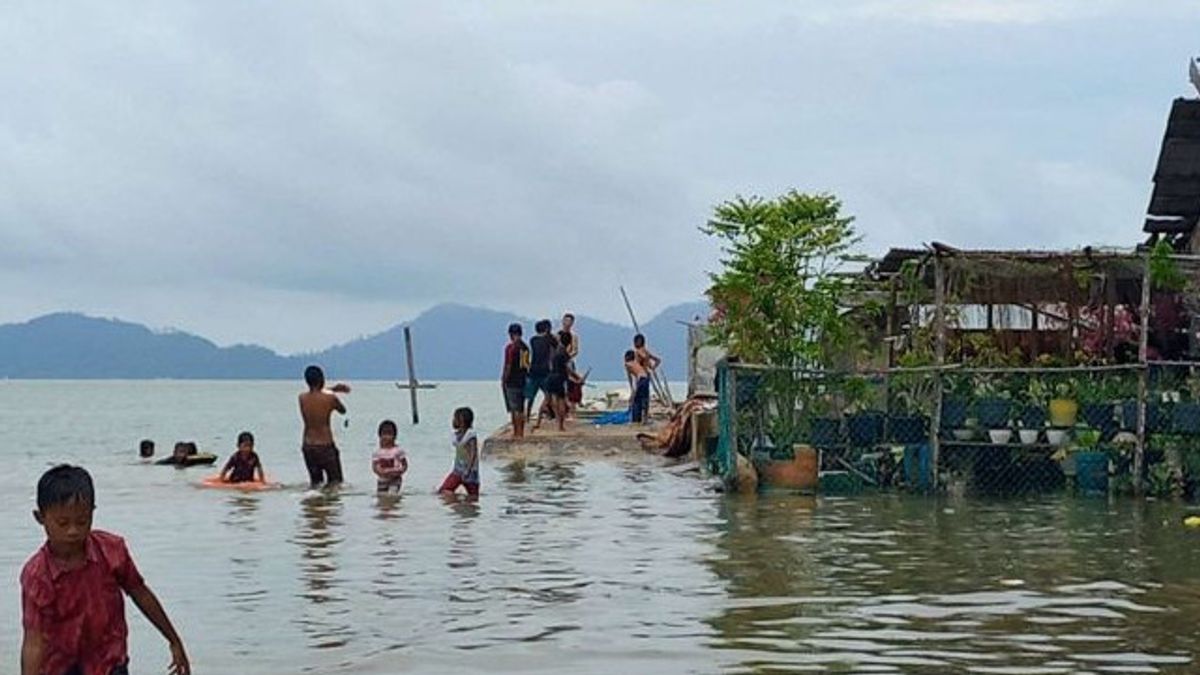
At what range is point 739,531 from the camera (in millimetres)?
15070

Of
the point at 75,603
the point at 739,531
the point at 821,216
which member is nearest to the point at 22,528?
the point at 739,531

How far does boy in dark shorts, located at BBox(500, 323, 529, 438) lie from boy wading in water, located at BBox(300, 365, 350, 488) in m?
3.99

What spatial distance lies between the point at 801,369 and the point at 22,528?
7.79 meters

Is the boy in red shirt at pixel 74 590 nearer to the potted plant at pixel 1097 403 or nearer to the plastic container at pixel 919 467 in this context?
the plastic container at pixel 919 467

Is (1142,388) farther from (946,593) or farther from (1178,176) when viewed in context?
(946,593)

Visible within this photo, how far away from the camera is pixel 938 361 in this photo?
18.2 meters

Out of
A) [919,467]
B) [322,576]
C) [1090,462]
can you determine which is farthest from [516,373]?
[322,576]

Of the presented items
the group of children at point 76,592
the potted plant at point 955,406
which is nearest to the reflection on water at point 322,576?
the group of children at point 76,592

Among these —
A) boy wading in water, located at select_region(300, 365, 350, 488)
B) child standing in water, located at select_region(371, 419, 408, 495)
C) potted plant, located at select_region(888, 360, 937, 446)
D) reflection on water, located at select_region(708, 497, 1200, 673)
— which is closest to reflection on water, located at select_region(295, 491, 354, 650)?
child standing in water, located at select_region(371, 419, 408, 495)

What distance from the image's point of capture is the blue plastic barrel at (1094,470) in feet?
59.5

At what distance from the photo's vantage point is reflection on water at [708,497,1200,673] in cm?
898

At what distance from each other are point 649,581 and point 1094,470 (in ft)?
25.5

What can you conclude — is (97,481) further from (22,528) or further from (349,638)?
(349,638)

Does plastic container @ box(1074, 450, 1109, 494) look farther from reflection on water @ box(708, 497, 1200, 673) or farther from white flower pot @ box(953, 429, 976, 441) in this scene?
reflection on water @ box(708, 497, 1200, 673)
